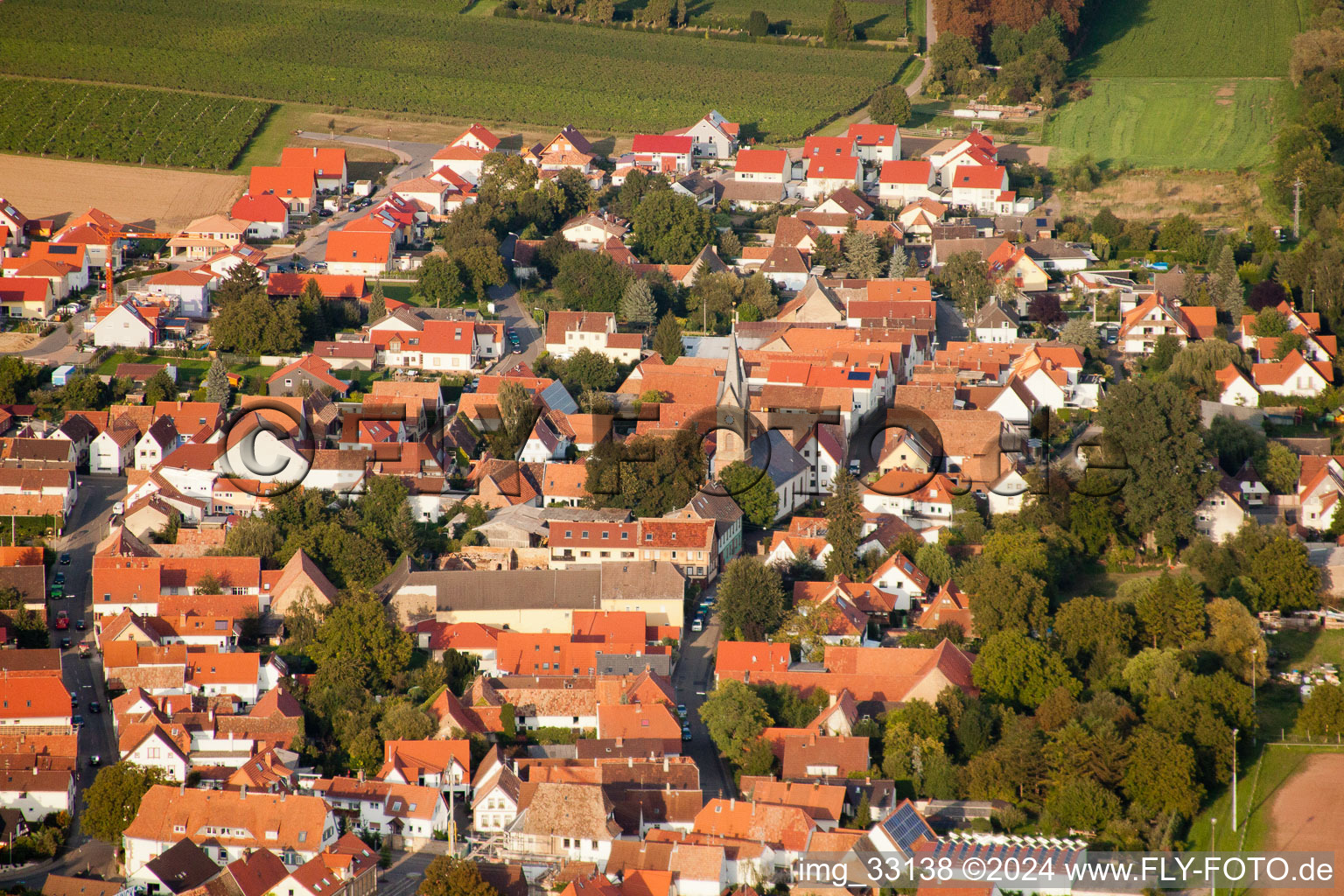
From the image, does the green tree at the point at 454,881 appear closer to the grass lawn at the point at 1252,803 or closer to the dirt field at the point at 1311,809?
the grass lawn at the point at 1252,803

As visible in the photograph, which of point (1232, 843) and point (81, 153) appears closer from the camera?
point (1232, 843)

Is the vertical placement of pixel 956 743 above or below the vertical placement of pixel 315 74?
below

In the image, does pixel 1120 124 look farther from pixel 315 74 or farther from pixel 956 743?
pixel 956 743

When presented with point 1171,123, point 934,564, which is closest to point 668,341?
point 934,564

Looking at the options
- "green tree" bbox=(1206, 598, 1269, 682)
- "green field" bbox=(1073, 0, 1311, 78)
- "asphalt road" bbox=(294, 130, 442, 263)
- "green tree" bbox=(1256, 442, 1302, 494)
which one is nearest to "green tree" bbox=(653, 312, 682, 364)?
"asphalt road" bbox=(294, 130, 442, 263)

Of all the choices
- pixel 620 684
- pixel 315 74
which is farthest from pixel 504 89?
pixel 620 684

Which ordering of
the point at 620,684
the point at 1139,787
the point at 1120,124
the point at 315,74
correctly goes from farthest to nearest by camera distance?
the point at 315,74
the point at 1120,124
the point at 620,684
the point at 1139,787

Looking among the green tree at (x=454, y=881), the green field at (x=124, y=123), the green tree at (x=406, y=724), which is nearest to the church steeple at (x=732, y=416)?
the green tree at (x=406, y=724)
